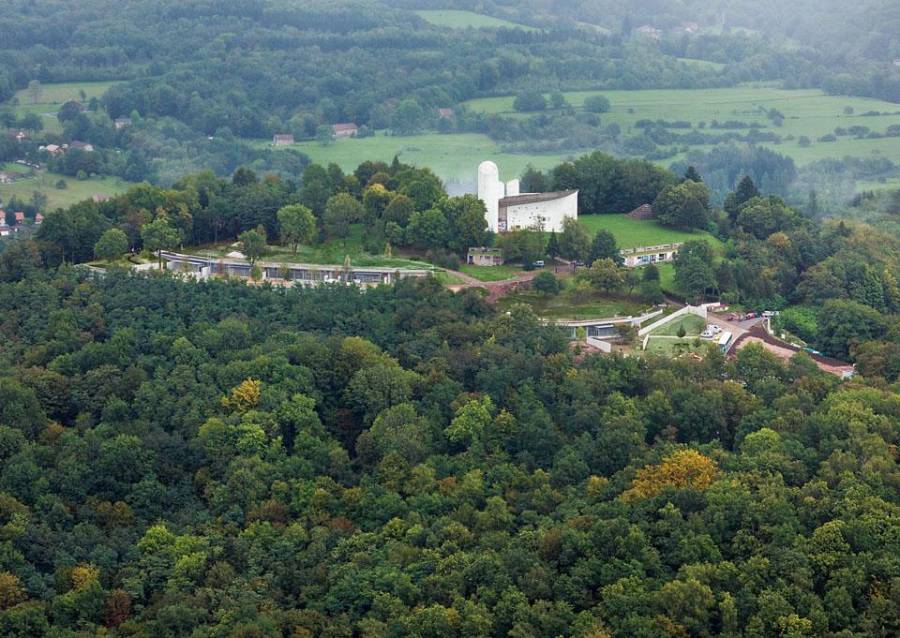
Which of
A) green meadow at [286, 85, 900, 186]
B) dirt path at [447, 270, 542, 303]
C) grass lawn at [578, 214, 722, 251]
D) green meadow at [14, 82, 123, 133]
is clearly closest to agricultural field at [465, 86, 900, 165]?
green meadow at [286, 85, 900, 186]

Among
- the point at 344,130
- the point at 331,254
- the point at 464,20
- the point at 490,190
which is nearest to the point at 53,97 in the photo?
the point at 344,130

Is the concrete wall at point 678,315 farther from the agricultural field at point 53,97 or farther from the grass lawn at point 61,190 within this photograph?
the agricultural field at point 53,97

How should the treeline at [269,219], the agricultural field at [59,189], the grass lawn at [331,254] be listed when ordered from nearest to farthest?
the grass lawn at [331,254] < the treeline at [269,219] < the agricultural field at [59,189]

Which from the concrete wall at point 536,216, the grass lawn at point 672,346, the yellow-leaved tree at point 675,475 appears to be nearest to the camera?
the yellow-leaved tree at point 675,475

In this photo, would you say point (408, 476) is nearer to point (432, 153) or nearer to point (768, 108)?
point (432, 153)

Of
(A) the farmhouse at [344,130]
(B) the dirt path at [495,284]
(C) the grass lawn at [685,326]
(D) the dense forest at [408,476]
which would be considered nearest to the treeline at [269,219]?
(B) the dirt path at [495,284]

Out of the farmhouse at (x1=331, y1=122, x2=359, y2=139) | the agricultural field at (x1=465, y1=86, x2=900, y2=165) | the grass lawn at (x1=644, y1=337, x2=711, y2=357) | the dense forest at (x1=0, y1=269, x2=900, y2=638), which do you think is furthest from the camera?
the farmhouse at (x1=331, y1=122, x2=359, y2=139)

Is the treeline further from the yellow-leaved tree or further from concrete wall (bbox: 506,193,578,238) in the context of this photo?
the yellow-leaved tree
